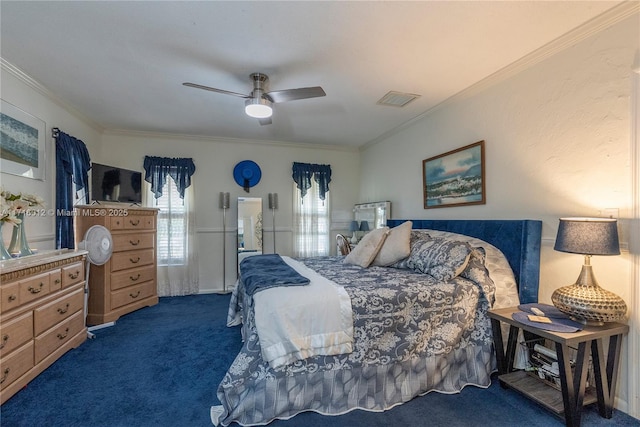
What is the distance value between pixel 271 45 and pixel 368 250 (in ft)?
6.43

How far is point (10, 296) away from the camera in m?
1.90

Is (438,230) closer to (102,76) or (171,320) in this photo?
(171,320)

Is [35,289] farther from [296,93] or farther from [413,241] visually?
[413,241]

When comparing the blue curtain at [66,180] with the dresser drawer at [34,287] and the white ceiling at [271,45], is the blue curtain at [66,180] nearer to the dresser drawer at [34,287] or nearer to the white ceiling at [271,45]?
the white ceiling at [271,45]

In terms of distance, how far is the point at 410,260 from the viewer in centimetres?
266

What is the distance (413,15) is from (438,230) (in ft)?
6.88

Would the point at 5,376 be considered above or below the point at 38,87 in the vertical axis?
below

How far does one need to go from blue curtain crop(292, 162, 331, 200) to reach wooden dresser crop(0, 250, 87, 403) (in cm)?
308

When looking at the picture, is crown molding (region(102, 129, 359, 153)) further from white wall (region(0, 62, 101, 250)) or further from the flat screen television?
white wall (region(0, 62, 101, 250))

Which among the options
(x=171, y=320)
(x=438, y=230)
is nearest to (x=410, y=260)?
(x=438, y=230)

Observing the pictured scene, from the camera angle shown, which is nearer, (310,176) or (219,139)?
(219,139)

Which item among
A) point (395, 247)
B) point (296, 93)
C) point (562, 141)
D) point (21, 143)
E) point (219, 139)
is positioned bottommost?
point (395, 247)

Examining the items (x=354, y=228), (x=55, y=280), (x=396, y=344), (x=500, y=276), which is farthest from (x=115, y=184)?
(x=500, y=276)

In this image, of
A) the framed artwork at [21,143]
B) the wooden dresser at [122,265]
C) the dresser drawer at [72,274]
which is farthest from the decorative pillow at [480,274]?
the framed artwork at [21,143]
